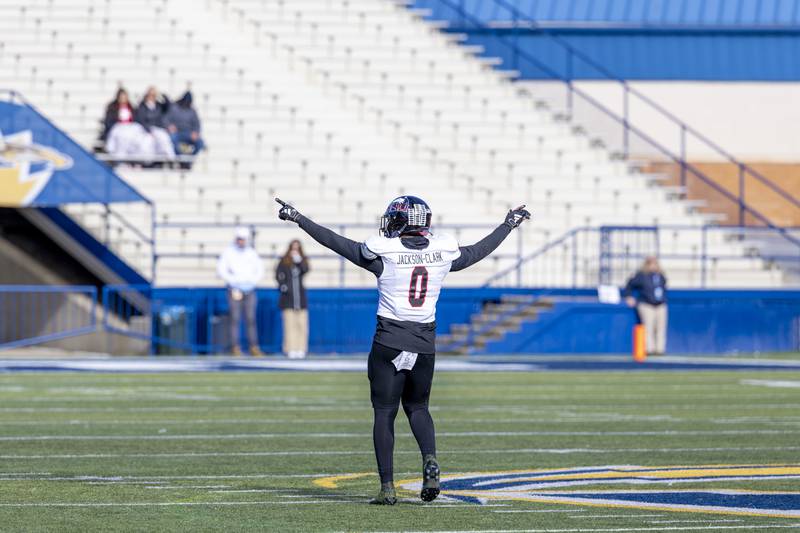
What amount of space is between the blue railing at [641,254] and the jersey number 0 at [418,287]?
1977 cm

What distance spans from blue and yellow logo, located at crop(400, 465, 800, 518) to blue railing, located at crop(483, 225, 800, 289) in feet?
58.7

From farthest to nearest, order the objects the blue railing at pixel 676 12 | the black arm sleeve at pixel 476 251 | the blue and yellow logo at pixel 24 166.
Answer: the blue railing at pixel 676 12 → the blue and yellow logo at pixel 24 166 → the black arm sleeve at pixel 476 251

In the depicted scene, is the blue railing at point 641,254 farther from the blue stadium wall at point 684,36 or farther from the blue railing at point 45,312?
the blue stadium wall at point 684,36

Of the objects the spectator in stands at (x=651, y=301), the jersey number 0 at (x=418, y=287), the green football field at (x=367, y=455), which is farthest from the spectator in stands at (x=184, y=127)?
the jersey number 0 at (x=418, y=287)

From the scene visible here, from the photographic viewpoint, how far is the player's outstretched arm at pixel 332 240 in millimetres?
9320

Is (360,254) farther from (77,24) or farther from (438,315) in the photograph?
(77,24)

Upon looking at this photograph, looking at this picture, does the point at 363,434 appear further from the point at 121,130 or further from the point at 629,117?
the point at 629,117

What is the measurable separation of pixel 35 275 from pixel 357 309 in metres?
5.64

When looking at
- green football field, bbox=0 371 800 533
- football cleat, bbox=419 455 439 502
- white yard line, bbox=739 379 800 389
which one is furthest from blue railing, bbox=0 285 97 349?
football cleat, bbox=419 455 439 502

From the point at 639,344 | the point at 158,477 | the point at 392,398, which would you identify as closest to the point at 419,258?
the point at 392,398

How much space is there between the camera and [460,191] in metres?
33.0

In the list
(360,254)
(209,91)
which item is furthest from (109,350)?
(360,254)

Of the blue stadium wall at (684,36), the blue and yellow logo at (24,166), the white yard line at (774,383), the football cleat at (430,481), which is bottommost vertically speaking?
the white yard line at (774,383)

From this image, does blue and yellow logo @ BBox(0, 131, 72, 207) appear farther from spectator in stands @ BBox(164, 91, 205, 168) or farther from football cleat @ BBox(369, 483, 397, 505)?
football cleat @ BBox(369, 483, 397, 505)
